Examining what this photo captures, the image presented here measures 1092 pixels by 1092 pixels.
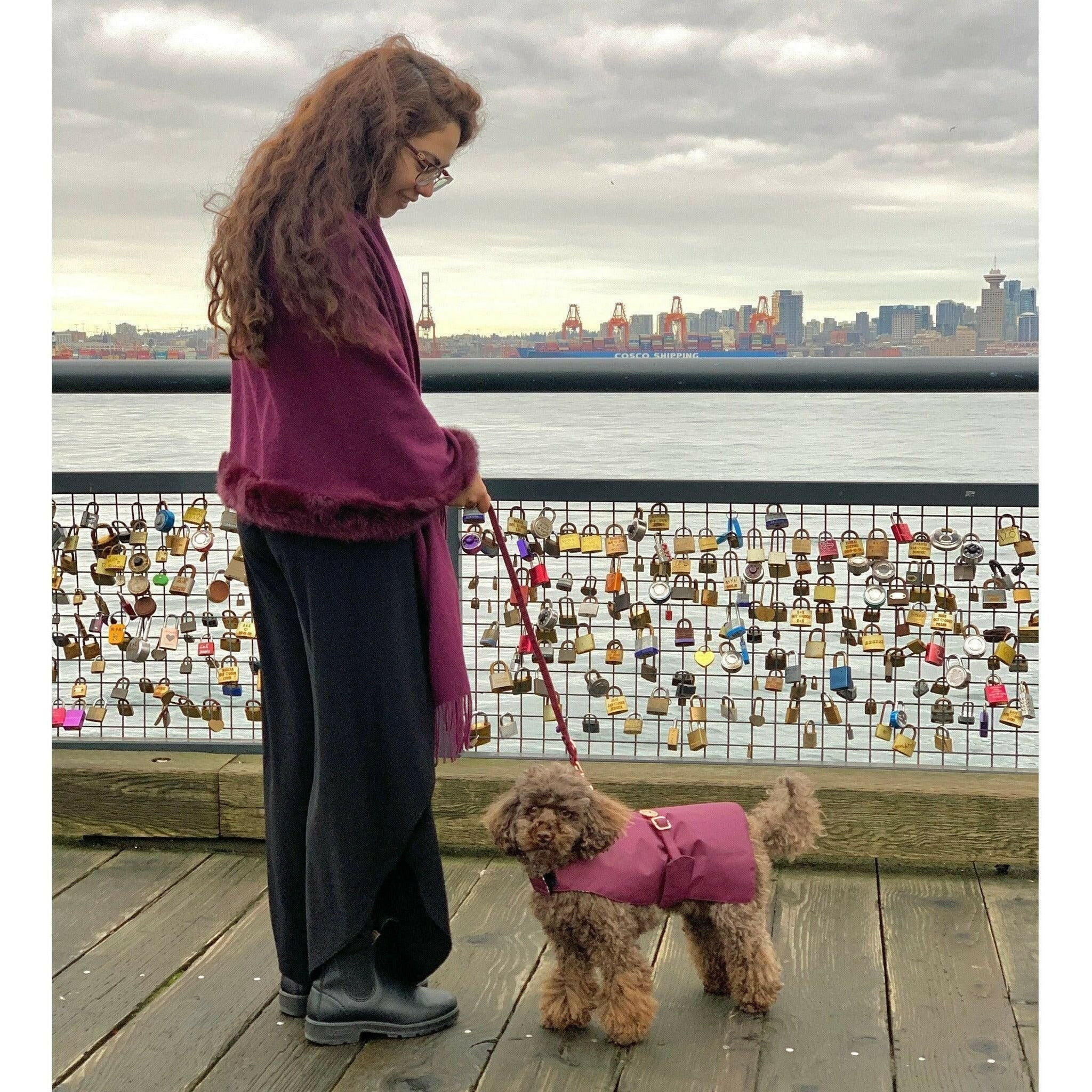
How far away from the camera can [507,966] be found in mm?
2881

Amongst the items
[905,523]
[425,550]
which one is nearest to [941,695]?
[905,523]

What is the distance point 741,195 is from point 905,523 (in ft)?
63.0

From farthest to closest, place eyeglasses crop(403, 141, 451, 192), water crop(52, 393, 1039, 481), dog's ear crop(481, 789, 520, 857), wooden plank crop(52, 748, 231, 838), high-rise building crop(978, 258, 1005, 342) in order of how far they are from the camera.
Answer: water crop(52, 393, 1039, 481)
wooden plank crop(52, 748, 231, 838)
high-rise building crop(978, 258, 1005, 342)
dog's ear crop(481, 789, 520, 857)
eyeglasses crop(403, 141, 451, 192)

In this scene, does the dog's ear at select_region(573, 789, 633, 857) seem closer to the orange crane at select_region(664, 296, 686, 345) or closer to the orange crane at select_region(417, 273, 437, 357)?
the orange crane at select_region(417, 273, 437, 357)

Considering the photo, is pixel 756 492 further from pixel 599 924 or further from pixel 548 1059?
pixel 548 1059

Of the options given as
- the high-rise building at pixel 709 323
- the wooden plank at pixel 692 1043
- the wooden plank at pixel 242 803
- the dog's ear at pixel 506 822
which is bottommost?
the wooden plank at pixel 692 1043

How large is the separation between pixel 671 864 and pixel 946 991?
66 centimetres

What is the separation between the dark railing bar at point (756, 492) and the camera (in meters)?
3.23

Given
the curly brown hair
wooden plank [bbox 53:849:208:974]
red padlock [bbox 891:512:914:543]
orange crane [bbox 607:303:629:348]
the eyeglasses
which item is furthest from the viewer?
orange crane [bbox 607:303:629:348]

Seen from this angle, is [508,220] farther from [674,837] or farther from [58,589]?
[674,837]

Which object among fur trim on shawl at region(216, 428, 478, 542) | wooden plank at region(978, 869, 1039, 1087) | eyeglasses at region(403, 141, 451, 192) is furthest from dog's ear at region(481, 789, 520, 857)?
eyeglasses at region(403, 141, 451, 192)

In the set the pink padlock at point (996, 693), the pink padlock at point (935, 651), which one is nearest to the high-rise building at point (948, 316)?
the pink padlock at point (935, 651)

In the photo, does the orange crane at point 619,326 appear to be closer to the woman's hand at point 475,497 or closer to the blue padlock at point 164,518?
the woman's hand at point 475,497

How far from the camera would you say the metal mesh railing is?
10.9 feet
